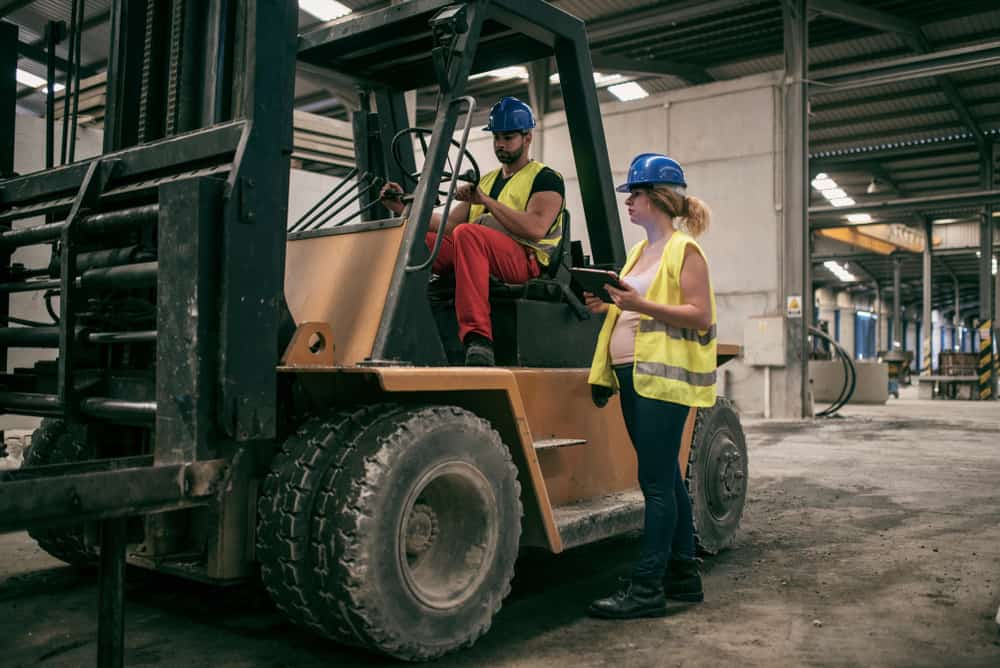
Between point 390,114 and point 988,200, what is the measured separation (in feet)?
54.0

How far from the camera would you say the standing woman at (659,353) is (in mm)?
3299

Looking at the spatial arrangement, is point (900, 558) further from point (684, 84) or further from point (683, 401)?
point (684, 84)

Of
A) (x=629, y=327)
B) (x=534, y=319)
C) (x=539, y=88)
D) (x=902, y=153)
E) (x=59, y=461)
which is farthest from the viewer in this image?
(x=902, y=153)

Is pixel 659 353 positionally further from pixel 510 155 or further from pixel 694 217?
pixel 510 155

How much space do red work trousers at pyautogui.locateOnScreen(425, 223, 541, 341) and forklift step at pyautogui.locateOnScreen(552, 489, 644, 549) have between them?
0.76 metres

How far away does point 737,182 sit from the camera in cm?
1412

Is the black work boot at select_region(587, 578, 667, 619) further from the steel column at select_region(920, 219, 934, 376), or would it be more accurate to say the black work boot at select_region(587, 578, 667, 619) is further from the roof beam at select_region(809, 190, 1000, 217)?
the steel column at select_region(920, 219, 934, 376)

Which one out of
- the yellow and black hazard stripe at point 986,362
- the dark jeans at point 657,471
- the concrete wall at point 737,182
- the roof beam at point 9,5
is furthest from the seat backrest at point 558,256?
the yellow and black hazard stripe at point 986,362

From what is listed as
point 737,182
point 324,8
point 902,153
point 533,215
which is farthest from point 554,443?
point 902,153

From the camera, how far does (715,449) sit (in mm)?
4402

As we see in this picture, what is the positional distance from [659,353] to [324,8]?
A: 36.5 feet

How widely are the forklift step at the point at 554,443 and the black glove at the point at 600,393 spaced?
17 centimetres

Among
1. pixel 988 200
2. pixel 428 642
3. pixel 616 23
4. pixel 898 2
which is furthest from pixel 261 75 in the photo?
pixel 988 200

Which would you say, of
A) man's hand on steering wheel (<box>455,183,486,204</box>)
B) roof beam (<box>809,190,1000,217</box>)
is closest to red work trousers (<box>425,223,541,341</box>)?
man's hand on steering wheel (<box>455,183,486,204</box>)
